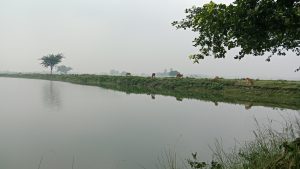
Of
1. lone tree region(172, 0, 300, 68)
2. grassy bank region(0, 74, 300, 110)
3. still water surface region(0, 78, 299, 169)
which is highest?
lone tree region(172, 0, 300, 68)

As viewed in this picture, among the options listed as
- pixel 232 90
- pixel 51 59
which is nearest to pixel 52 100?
pixel 232 90

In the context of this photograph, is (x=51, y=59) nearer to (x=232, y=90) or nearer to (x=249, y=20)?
(x=232, y=90)

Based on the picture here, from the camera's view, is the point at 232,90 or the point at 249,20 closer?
the point at 249,20

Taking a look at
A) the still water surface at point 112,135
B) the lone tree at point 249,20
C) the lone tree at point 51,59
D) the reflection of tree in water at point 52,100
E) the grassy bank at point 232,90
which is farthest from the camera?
the lone tree at point 51,59

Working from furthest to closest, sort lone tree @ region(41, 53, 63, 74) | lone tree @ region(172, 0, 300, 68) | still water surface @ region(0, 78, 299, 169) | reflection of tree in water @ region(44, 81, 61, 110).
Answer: lone tree @ region(41, 53, 63, 74)
reflection of tree in water @ region(44, 81, 61, 110)
still water surface @ region(0, 78, 299, 169)
lone tree @ region(172, 0, 300, 68)

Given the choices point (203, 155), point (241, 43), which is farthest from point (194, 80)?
point (241, 43)

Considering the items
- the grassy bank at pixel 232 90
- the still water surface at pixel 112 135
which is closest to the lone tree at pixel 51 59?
the grassy bank at pixel 232 90

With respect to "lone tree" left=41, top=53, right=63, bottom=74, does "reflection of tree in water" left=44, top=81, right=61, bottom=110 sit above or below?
below

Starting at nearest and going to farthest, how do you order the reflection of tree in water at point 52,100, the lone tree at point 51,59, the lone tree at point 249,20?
the lone tree at point 249,20 < the reflection of tree in water at point 52,100 < the lone tree at point 51,59

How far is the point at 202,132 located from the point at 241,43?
1006cm

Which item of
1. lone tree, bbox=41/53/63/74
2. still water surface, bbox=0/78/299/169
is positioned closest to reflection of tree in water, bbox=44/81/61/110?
still water surface, bbox=0/78/299/169

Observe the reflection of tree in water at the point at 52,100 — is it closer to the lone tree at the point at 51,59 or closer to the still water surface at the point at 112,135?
the still water surface at the point at 112,135

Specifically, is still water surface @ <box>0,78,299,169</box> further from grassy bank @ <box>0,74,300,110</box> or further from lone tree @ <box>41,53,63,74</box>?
lone tree @ <box>41,53,63,74</box>

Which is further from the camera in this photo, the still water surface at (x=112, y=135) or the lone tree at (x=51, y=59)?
the lone tree at (x=51, y=59)
